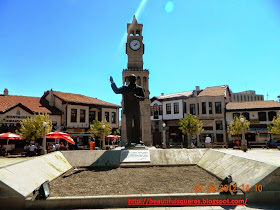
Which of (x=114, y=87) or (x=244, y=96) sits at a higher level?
(x=244, y=96)

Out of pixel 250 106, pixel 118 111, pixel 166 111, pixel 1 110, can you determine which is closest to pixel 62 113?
pixel 1 110

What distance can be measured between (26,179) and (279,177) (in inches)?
253

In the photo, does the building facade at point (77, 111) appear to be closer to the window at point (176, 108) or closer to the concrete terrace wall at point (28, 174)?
the window at point (176, 108)

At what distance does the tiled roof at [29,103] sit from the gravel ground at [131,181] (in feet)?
74.7

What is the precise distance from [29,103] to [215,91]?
32.0 m

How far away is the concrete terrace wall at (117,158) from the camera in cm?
834

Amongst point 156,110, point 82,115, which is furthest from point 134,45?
point 156,110

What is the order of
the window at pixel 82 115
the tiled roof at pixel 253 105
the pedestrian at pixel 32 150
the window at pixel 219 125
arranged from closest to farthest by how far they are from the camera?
1. the pedestrian at pixel 32 150
2. the window at pixel 82 115
3. the tiled roof at pixel 253 105
4. the window at pixel 219 125

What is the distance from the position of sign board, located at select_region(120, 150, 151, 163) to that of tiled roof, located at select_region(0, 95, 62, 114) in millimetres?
22254

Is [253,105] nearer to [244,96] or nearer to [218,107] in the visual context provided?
[218,107]

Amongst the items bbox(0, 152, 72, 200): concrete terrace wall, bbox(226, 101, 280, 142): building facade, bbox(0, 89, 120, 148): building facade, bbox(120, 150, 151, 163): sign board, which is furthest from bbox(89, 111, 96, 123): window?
bbox(0, 152, 72, 200): concrete terrace wall

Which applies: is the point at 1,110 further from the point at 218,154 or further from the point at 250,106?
the point at 250,106

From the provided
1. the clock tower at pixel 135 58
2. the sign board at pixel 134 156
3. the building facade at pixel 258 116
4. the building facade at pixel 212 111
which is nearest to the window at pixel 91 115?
the clock tower at pixel 135 58

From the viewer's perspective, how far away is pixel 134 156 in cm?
866
